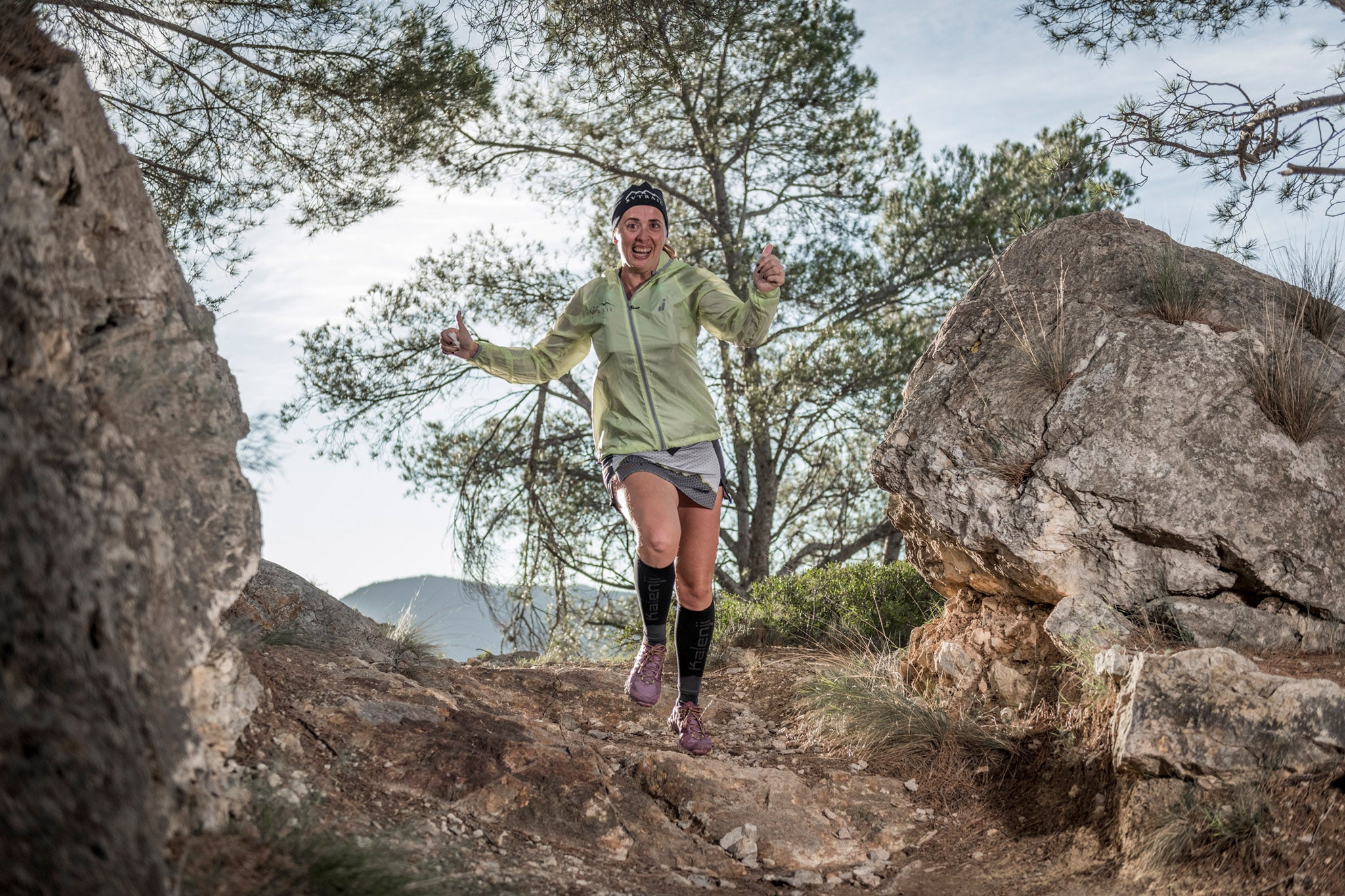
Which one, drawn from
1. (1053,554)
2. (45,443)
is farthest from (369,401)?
(45,443)

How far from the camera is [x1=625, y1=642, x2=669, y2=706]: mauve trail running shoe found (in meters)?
4.16

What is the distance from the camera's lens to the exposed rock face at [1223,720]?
10.5 feet

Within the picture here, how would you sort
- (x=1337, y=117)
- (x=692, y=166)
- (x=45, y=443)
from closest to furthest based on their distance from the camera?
1. (x=45, y=443)
2. (x=1337, y=117)
3. (x=692, y=166)

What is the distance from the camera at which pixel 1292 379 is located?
418 centimetres

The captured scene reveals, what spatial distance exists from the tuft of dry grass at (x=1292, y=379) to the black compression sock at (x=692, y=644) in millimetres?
2591

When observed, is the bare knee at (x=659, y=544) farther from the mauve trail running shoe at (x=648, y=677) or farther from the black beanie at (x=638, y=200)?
the black beanie at (x=638, y=200)

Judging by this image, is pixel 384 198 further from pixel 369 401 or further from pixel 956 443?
pixel 956 443

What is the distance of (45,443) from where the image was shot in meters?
2.02

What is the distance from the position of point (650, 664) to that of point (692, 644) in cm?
21

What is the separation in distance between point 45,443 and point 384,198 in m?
5.43

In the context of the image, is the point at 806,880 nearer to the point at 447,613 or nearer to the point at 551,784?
the point at 551,784

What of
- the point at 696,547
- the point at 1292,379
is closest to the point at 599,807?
the point at 696,547

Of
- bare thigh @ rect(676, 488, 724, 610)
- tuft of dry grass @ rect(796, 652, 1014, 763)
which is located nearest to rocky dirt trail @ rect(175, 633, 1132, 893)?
tuft of dry grass @ rect(796, 652, 1014, 763)

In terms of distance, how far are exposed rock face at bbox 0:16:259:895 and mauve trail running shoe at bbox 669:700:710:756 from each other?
1.83 m
